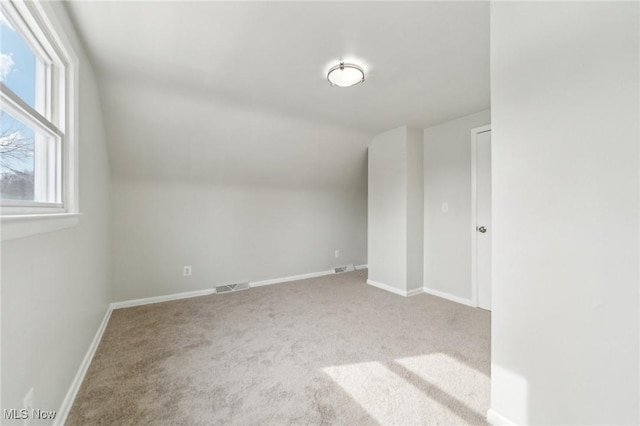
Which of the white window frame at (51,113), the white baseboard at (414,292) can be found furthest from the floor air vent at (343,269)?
the white window frame at (51,113)

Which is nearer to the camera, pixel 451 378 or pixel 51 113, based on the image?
pixel 51 113

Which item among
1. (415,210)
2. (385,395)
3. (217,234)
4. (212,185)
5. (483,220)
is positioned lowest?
(385,395)

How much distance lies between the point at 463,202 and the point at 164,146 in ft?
11.8

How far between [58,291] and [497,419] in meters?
2.35

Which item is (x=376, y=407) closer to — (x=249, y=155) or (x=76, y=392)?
(x=76, y=392)

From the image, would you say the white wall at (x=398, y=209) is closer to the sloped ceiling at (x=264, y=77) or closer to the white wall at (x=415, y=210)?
the white wall at (x=415, y=210)

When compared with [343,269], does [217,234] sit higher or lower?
higher

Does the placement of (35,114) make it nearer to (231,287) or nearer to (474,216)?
(231,287)

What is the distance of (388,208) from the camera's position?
3711 millimetres

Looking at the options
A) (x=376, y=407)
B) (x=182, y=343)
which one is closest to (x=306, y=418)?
(x=376, y=407)

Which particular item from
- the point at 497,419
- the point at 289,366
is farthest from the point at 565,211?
the point at 289,366

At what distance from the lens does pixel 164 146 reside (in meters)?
2.97

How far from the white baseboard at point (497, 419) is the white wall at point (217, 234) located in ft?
10.3

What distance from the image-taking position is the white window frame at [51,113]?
3.45 ft
